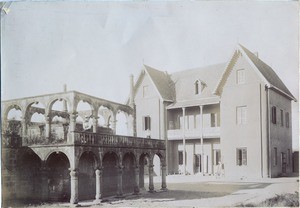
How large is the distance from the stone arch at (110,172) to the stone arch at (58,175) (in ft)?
5.89

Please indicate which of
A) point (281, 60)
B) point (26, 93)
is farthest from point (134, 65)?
point (281, 60)

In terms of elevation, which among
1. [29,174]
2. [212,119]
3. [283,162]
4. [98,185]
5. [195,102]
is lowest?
[98,185]

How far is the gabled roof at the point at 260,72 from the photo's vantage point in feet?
41.7

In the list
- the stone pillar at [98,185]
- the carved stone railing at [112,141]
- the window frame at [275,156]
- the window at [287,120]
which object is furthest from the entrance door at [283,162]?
the stone pillar at [98,185]

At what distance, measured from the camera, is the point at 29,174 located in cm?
1283

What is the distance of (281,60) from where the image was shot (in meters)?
11.5

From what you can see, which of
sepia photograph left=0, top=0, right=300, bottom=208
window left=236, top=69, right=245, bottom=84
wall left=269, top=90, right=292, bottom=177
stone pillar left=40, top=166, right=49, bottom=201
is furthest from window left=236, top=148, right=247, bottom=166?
stone pillar left=40, top=166, right=49, bottom=201

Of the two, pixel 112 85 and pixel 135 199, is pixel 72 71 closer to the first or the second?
pixel 112 85

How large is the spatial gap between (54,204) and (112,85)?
12.6ft

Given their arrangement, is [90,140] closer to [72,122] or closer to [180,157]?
[72,122]

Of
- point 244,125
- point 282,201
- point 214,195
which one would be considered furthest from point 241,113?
point 282,201

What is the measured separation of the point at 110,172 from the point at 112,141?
1.50 meters

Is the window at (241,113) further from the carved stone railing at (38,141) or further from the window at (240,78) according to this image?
the carved stone railing at (38,141)

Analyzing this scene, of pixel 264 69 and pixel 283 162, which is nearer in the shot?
pixel 283 162
